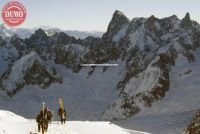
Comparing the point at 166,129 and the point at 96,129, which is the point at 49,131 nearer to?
the point at 96,129

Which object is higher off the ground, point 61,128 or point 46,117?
point 46,117

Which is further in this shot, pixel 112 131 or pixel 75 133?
pixel 112 131

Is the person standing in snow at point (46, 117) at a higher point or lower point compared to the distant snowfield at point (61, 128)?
higher

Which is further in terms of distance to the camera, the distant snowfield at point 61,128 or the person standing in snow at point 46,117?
the distant snowfield at point 61,128

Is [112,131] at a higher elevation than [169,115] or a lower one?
higher

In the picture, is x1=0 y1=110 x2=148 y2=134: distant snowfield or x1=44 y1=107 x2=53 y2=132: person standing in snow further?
x1=0 y1=110 x2=148 y2=134: distant snowfield

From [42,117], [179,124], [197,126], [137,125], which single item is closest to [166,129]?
[179,124]

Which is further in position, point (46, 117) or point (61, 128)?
point (61, 128)

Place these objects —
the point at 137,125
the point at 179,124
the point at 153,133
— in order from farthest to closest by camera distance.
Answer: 1. the point at 137,125
2. the point at 179,124
3. the point at 153,133

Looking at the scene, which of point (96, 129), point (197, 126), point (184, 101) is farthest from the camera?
point (184, 101)

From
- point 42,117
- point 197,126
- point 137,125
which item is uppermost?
point 42,117

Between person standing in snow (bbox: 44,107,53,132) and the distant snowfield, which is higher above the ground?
person standing in snow (bbox: 44,107,53,132)
